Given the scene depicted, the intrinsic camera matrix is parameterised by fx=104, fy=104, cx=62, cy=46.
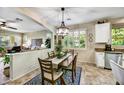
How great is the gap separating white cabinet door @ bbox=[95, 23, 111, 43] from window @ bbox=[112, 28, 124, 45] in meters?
0.27

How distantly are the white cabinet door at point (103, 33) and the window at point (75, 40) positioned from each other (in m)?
0.93

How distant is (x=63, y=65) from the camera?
110 inches

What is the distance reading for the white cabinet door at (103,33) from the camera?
14.5ft

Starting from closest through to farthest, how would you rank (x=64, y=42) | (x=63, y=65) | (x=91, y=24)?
(x=63, y=65) → (x=91, y=24) → (x=64, y=42)

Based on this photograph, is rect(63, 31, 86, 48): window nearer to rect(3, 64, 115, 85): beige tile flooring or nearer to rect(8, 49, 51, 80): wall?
rect(8, 49, 51, 80): wall

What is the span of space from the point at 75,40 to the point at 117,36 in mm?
2145

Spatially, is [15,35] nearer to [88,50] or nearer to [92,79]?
[88,50]

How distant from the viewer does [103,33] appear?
4.54m
